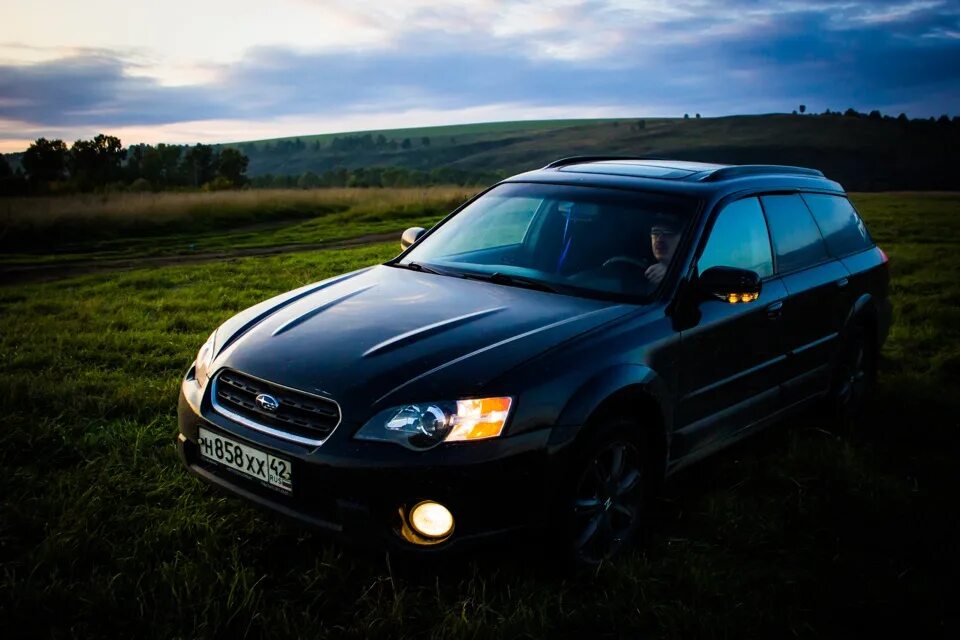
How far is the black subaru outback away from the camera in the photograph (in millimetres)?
2816

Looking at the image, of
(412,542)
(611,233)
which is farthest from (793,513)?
(412,542)

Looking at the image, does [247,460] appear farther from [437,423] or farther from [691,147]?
[691,147]

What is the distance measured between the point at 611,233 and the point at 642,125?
115504 mm

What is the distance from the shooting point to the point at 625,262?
12.9ft

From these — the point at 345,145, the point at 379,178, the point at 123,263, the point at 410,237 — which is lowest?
the point at 379,178

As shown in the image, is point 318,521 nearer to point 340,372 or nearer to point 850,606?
point 340,372

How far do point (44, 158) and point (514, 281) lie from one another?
175ft

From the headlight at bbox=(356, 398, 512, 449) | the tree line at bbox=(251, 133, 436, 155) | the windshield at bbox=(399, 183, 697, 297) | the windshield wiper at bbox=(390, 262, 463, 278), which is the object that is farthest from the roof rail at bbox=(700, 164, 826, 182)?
the tree line at bbox=(251, 133, 436, 155)

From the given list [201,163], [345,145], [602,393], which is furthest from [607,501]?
[345,145]

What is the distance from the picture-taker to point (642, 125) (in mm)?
114312

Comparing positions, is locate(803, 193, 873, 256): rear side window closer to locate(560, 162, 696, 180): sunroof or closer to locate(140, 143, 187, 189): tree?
locate(560, 162, 696, 180): sunroof

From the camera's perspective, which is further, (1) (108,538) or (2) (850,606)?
(1) (108,538)

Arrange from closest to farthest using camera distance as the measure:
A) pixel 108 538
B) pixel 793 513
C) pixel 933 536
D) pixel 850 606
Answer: pixel 850 606 < pixel 108 538 < pixel 933 536 < pixel 793 513

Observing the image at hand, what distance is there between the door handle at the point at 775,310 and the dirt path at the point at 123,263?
→ 1124cm
